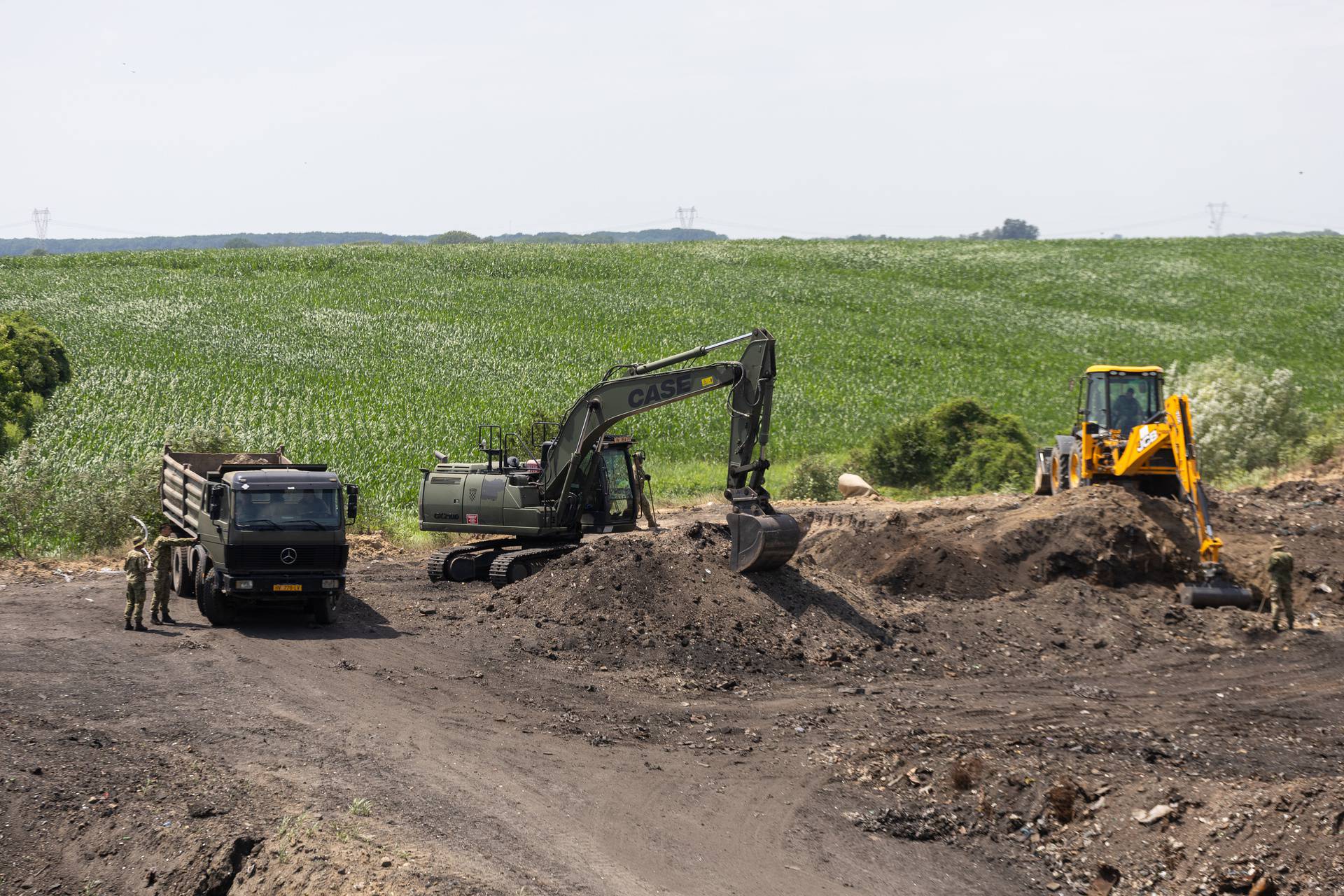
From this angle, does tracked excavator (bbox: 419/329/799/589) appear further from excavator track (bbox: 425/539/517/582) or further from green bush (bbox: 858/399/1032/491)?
green bush (bbox: 858/399/1032/491)

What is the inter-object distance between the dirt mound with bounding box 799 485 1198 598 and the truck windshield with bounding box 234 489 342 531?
24.7ft

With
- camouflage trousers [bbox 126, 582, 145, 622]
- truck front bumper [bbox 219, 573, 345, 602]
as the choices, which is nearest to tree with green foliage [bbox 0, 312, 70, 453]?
camouflage trousers [bbox 126, 582, 145, 622]

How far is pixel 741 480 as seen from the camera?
17375mm

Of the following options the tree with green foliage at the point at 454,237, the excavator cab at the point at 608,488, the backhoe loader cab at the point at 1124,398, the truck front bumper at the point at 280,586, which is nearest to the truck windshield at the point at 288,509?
the truck front bumper at the point at 280,586

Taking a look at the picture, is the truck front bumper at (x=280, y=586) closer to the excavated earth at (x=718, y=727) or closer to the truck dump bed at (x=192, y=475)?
the excavated earth at (x=718, y=727)

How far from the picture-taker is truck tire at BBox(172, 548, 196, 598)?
784 inches

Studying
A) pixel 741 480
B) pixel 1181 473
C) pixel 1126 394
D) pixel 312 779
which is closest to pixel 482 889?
pixel 312 779

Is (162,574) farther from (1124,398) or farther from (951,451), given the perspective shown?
(951,451)

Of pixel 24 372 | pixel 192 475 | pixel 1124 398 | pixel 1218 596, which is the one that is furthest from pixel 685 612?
pixel 24 372

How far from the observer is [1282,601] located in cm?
1711

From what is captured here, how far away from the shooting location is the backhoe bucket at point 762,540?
1691cm

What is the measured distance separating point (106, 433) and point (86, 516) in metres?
9.78

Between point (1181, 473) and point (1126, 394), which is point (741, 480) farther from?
point (1126, 394)

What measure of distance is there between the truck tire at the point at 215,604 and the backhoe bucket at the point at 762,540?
762 cm
